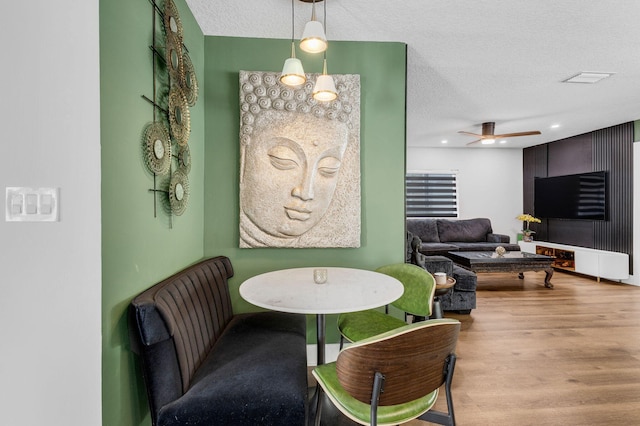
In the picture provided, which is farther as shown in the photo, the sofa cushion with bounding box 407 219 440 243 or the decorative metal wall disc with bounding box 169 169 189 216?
the sofa cushion with bounding box 407 219 440 243

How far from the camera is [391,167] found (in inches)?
103

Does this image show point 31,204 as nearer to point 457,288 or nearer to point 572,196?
point 457,288

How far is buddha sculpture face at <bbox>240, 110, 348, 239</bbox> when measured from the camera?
2.47 metres

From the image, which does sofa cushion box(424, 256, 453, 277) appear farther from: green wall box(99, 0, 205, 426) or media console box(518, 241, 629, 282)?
media console box(518, 241, 629, 282)

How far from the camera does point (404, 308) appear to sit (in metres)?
2.25

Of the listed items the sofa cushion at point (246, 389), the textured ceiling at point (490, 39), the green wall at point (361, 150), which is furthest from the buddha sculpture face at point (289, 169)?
the sofa cushion at point (246, 389)

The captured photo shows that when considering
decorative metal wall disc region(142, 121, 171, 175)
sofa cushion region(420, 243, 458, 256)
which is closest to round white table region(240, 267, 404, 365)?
decorative metal wall disc region(142, 121, 171, 175)

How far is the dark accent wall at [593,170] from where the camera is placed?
508 cm

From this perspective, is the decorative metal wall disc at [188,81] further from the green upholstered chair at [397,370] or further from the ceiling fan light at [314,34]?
the green upholstered chair at [397,370]

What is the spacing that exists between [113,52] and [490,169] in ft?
24.0

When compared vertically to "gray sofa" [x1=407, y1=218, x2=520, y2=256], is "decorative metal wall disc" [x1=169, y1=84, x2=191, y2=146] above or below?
above

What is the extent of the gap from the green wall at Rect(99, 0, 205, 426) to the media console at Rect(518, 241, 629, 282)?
6.38m

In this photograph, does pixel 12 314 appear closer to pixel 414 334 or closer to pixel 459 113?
pixel 414 334

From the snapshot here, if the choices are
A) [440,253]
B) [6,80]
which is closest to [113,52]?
[6,80]
